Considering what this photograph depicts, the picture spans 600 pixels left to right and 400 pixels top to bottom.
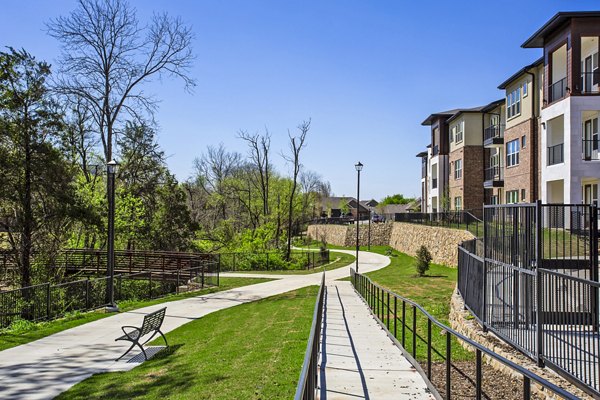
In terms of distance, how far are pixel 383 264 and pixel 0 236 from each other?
27613 mm

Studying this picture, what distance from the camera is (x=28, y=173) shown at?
2312cm

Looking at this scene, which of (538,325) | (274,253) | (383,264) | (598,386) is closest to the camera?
(598,386)

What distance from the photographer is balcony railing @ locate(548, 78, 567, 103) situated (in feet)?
83.2

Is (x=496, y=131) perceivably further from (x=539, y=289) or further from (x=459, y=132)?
(x=539, y=289)

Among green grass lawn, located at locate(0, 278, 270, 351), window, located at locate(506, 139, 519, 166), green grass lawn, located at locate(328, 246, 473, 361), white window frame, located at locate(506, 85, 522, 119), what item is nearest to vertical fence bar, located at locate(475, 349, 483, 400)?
green grass lawn, located at locate(328, 246, 473, 361)

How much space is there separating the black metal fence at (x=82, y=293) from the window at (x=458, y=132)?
26.6 meters

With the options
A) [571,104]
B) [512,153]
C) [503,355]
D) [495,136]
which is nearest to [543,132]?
[571,104]

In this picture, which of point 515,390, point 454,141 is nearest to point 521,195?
point 454,141

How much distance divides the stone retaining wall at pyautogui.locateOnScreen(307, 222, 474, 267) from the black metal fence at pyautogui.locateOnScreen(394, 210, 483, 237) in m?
0.40

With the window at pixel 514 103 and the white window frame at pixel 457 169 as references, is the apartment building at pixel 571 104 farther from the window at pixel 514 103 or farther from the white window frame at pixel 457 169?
the white window frame at pixel 457 169

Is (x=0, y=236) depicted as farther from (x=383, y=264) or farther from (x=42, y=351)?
(x=383, y=264)

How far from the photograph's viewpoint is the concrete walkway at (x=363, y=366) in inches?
267

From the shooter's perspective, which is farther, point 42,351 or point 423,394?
point 42,351

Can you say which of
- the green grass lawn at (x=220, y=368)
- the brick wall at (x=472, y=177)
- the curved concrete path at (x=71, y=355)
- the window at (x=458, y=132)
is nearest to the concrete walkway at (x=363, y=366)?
the green grass lawn at (x=220, y=368)
